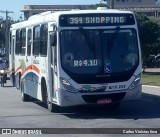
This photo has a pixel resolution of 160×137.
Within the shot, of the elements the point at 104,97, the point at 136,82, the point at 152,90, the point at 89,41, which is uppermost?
the point at 89,41

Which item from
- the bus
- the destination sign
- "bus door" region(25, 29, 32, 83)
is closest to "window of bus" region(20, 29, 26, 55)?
"bus door" region(25, 29, 32, 83)

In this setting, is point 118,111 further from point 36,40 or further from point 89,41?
point 36,40

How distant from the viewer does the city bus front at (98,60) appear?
18.2 meters

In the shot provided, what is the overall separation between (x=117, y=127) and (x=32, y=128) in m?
2.10

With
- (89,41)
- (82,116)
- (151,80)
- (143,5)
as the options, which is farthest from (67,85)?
(143,5)

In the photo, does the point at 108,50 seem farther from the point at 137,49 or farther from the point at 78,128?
the point at 78,128

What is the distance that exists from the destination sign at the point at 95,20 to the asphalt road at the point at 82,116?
2743 mm

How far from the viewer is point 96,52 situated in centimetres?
1850

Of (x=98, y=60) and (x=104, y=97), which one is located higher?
(x=98, y=60)

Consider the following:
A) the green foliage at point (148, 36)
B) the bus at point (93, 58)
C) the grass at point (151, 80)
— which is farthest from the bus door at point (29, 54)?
the green foliage at point (148, 36)

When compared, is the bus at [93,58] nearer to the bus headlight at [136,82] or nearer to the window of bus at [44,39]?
the bus headlight at [136,82]

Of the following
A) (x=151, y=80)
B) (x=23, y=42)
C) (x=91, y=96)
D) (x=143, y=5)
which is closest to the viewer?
(x=91, y=96)

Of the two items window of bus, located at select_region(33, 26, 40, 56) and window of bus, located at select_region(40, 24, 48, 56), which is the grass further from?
window of bus, located at select_region(40, 24, 48, 56)

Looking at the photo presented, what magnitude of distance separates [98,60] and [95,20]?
1213mm
